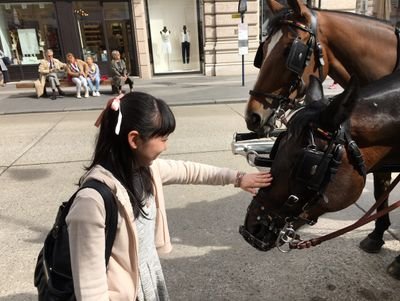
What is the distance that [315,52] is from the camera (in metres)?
2.77

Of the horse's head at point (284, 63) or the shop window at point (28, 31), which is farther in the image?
the shop window at point (28, 31)

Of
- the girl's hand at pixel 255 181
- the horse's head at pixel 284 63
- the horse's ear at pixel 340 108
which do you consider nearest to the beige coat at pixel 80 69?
the horse's head at pixel 284 63

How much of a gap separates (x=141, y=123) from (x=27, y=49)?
1681 centimetres

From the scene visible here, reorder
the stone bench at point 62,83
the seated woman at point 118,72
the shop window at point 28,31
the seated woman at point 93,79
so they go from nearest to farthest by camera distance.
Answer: the seated woman at point 118,72, the seated woman at point 93,79, the stone bench at point 62,83, the shop window at point 28,31

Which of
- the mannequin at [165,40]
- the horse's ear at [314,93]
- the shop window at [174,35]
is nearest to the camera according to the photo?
the horse's ear at [314,93]

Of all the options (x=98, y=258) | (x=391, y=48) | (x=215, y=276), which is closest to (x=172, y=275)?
(x=215, y=276)

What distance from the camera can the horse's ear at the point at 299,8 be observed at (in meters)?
2.74

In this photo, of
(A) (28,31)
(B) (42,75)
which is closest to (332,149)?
(B) (42,75)

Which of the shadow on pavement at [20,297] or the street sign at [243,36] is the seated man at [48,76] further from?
the shadow on pavement at [20,297]

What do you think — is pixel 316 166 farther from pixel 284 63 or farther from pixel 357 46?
pixel 357 46

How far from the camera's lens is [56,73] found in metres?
13.2

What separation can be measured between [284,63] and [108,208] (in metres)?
1.85

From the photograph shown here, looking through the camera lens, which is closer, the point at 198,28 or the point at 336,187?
the point at 336,187

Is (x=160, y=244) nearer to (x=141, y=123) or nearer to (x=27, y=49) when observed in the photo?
(x=141, y=123)
